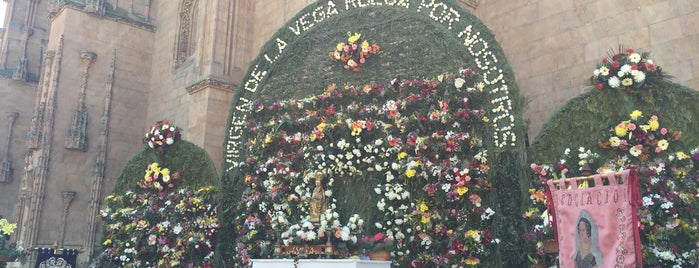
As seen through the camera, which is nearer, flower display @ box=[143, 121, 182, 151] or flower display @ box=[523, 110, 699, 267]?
flower display @ box=[523, 110, 699, 267]

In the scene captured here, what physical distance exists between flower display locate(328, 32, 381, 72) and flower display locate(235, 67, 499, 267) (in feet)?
1.48

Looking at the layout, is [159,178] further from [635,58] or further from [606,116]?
[635,58]

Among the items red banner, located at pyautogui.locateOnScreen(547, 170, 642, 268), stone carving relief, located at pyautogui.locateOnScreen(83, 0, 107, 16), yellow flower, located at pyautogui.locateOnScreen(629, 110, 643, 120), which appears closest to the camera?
red banner, located at pyautogui.locateOnScreen(547, 170, 642, 268)

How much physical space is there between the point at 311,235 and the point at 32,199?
538 inches

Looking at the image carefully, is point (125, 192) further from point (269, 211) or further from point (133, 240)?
point (269, 211)

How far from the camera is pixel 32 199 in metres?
18.1

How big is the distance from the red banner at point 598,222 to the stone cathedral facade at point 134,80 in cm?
472

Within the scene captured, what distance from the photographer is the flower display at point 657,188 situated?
7.06 metres

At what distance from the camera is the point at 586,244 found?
21.5 ft

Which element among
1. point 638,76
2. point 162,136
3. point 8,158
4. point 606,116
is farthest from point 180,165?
point 8,158

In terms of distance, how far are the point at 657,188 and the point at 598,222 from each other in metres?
1.46

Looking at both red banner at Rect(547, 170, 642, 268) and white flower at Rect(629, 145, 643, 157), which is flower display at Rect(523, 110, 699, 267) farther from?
red banner at Rect(547, 170, 642, 268)

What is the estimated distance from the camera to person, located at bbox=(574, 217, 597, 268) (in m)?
6.46

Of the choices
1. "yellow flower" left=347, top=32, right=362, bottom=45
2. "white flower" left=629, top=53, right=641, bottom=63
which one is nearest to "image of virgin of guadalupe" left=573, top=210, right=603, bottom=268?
"white flower" left=629, top=53, right=641, bottom=63
